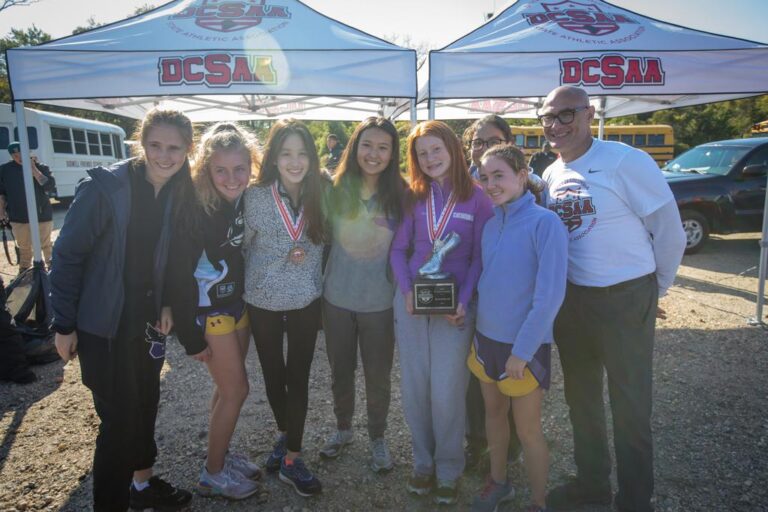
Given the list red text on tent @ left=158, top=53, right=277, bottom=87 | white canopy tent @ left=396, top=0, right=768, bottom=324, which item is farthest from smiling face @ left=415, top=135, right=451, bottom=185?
red text on tent @ left=158, top=53, right=277, bottom=87

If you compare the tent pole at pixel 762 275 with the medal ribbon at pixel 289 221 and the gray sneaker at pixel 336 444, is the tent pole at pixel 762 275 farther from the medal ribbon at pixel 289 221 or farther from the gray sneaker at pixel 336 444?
the medal ribbon at pixel 289 221

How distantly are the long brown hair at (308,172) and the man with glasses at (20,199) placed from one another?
6.25 metres

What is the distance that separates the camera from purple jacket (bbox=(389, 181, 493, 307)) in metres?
2.36

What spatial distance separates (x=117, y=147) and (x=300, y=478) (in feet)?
66.4

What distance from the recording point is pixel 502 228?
2164 mm

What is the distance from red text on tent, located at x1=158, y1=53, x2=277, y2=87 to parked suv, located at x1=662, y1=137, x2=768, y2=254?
24.4 feet

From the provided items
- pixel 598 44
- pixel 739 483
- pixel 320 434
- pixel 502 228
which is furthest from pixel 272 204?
pixel 598 44

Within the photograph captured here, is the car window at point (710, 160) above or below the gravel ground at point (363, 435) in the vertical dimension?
above

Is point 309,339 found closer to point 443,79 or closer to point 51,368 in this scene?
point 443,79

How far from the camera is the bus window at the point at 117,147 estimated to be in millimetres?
18438

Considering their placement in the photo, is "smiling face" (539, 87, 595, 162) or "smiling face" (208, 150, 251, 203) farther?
"smiling face" (208, 150, 251, 203)

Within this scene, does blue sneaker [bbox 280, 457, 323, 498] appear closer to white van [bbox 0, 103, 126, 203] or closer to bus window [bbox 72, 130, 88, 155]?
white van [bbox 0, 103, 126, 203]

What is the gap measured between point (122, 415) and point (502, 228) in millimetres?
2000

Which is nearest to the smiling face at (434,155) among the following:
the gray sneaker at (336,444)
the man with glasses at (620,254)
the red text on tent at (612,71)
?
the man with glasses at (620,254)
